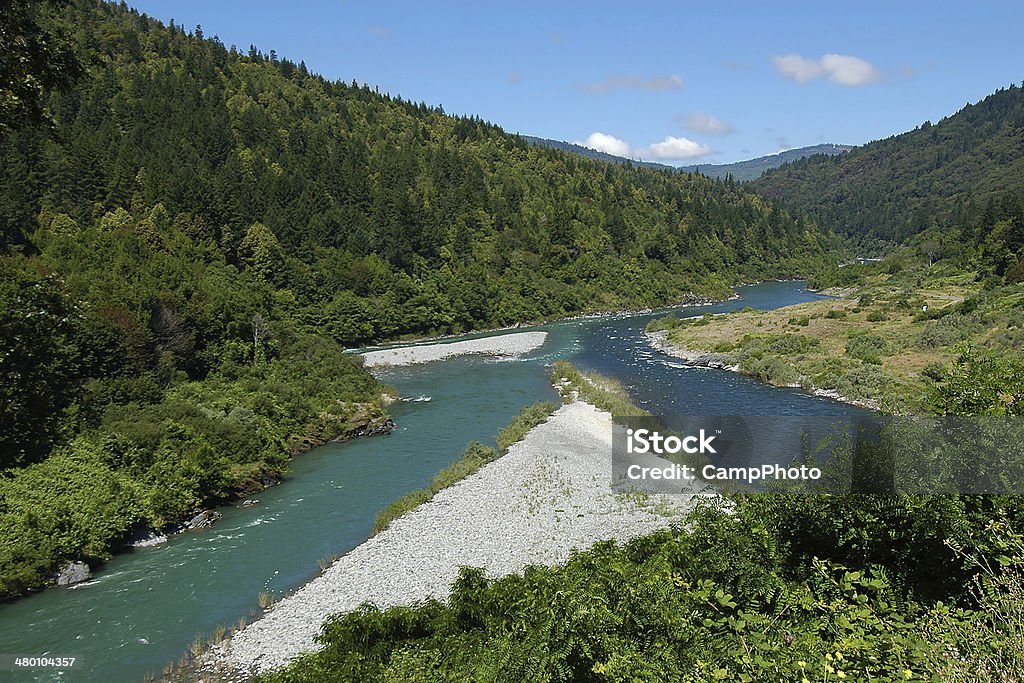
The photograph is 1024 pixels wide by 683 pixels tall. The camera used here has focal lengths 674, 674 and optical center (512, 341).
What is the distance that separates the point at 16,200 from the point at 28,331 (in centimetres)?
4298

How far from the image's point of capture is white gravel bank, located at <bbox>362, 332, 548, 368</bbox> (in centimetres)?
5328

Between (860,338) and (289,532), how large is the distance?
1568 inches

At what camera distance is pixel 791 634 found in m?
7.27

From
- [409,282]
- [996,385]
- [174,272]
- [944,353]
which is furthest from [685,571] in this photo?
[409,282]

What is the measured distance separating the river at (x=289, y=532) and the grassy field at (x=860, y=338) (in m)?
2.91

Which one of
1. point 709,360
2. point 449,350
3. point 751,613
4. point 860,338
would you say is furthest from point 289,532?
point 860,338

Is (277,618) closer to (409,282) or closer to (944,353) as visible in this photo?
(944,353)

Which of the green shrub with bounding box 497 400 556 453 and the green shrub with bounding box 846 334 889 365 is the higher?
the green shrub with bounding box 846 334 889 365

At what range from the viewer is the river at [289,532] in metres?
14.9

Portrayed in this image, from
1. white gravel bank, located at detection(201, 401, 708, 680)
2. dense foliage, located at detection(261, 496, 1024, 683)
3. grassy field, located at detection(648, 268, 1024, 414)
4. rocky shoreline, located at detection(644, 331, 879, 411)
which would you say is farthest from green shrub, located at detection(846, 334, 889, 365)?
dense foliage, located at detection(261, 496, 1024, 683)

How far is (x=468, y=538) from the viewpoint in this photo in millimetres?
19266

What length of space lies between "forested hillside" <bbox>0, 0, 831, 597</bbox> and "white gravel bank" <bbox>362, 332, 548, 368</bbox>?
20.7 ft

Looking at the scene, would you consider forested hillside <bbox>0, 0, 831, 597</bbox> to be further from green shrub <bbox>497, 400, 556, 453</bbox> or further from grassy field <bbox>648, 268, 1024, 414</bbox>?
grassy field <bbox>648, 268, 1024, 414</bbox>

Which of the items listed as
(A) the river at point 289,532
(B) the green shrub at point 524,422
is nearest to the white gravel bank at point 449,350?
(A) the river at point 289,532
